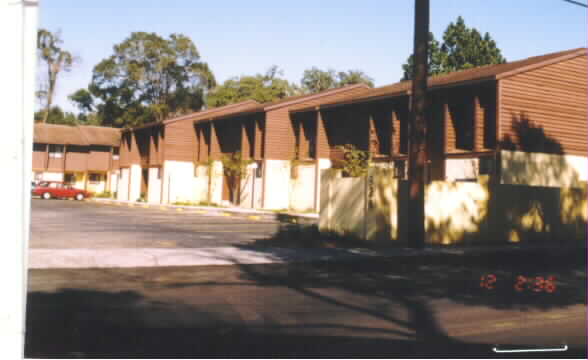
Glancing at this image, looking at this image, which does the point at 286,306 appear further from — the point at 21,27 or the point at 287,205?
the point at 287,205

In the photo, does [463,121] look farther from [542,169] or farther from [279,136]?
[279,136]

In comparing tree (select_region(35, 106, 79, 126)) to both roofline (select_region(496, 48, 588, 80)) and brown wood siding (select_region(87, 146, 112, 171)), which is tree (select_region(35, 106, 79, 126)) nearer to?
brown wood siding (select_region(87, 146, 112, 171))

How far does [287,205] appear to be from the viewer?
32406 mm

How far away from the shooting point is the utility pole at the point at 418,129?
1398cm

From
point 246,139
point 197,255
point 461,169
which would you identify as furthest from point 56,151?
point 197,255

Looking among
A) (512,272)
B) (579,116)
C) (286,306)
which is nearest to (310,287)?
(286,306)

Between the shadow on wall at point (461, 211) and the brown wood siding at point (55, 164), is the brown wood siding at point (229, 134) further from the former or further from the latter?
the brown wood siding at point (55, 164)

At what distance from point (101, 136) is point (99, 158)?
6.99ft

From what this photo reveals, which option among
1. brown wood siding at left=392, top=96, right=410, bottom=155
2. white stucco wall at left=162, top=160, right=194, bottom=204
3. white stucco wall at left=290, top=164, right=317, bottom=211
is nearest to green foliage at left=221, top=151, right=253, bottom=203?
white stucco wall at left=290, top=164, right=317, bottom=211

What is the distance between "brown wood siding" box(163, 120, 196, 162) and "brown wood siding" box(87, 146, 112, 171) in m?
17.0

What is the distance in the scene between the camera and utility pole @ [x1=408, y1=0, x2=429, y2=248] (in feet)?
45.9

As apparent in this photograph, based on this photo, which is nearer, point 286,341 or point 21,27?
point 21,27

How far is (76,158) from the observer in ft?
172

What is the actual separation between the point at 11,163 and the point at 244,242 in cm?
1038
